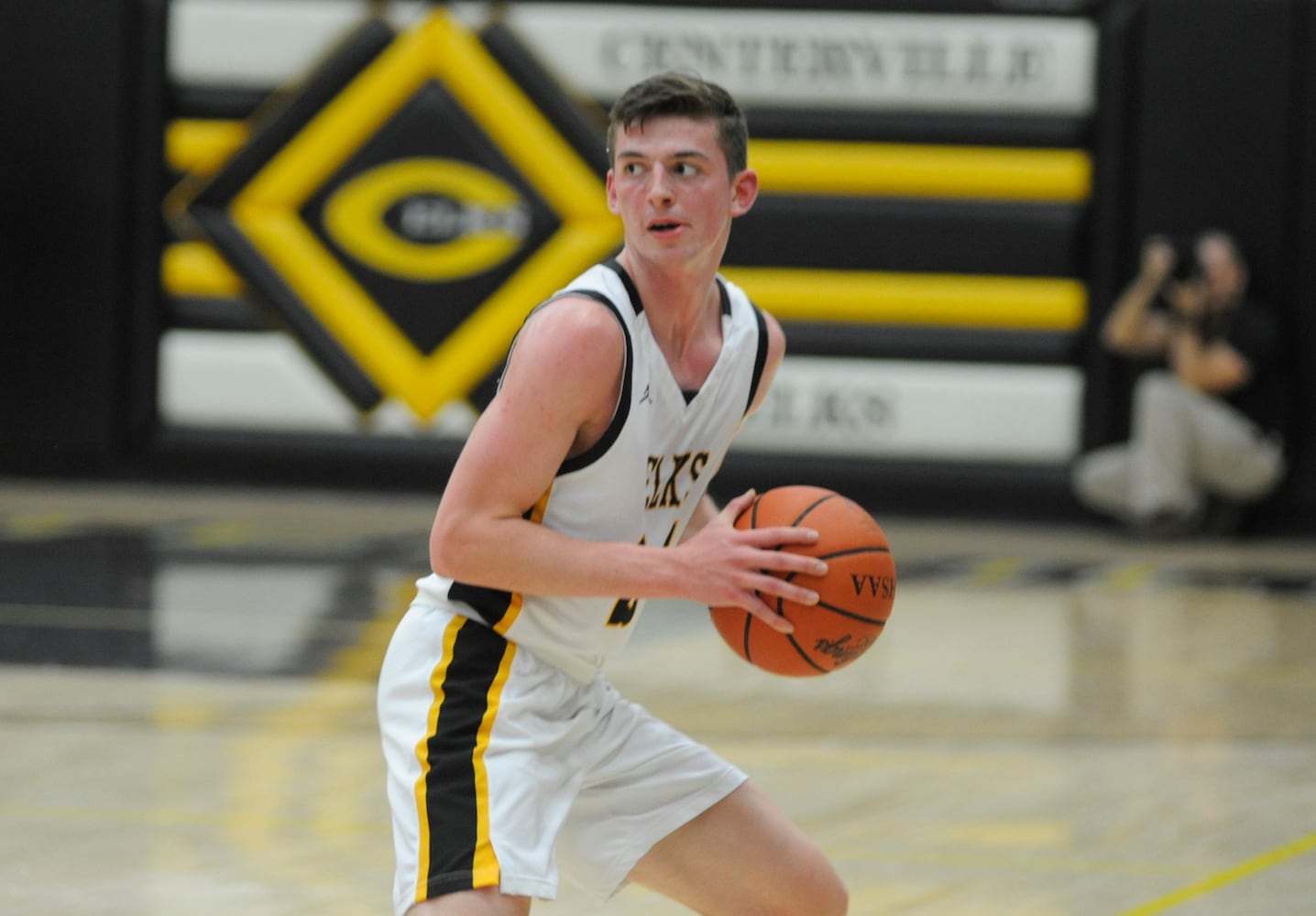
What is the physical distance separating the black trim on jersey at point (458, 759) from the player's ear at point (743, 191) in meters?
0.73

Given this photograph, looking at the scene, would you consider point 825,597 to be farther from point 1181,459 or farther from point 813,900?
point 1181,459

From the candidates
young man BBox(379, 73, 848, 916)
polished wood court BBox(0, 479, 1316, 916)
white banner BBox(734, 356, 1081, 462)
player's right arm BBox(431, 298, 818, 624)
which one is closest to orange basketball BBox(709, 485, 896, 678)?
young man BBox(379, 73, 848, 916)

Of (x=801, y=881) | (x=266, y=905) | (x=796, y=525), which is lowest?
(x=266, y=905)

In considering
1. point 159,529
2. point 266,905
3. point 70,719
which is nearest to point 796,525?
point 266,905

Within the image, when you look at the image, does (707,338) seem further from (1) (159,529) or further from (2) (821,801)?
(1) (159,529)

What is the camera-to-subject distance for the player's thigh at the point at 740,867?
9.82 feet

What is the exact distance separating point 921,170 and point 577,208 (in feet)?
5.95

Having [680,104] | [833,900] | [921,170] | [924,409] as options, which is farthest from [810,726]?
[921,170]

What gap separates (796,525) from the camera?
9.70 feet

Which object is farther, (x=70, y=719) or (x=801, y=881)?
(x=70, y=719)

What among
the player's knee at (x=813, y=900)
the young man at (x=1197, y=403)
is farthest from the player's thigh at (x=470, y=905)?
the young man at (x=1197, y=403)

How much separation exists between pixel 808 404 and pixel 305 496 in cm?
278

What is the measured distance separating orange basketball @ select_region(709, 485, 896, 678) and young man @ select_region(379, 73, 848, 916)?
68 mm

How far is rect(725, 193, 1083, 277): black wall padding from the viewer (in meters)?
9.98
